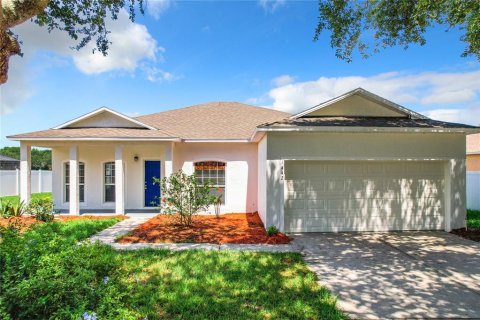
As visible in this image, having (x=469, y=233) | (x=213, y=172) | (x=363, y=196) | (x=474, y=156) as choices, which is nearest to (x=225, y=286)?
(x=363, y=196)

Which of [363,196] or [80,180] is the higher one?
[80,180]

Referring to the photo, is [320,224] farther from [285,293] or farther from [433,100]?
[433,100]

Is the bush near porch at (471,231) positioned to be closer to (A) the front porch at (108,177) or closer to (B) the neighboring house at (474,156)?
(B) the neighboring house at (474,156)

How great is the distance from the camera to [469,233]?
861cm

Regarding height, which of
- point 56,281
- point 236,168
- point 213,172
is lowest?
point 56,281

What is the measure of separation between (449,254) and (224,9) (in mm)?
10526

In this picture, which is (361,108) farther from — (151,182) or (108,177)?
(108,177)

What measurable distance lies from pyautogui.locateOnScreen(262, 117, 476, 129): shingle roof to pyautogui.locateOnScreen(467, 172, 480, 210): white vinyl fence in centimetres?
646

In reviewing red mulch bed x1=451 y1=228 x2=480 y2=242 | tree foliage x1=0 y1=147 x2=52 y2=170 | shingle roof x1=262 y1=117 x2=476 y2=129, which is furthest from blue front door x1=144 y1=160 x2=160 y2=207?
tree foliage x1=0 y1=147 x2=52 y2=170

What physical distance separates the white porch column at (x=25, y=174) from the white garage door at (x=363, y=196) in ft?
36.5

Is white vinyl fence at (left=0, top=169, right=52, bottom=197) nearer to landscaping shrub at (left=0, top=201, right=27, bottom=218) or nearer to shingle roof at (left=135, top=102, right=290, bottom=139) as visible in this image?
landscaping shrub at (left=0, top=201, right=27, bottom=218)

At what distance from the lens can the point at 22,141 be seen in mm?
11766

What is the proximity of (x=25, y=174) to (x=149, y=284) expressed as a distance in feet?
34.6

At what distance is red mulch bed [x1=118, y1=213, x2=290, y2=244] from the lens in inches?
309
